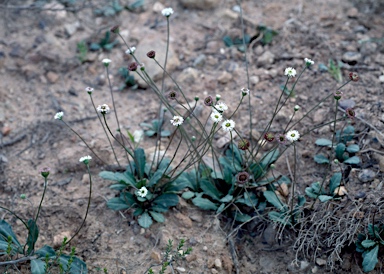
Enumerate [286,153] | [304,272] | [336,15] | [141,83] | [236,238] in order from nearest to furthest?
[304,272] < [236,238] < [286,153] < [141,83] < [336,15]

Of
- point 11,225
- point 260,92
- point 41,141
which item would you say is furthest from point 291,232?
point 41,141

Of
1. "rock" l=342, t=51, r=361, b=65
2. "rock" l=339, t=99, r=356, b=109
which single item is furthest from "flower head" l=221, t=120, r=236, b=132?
"rock" l=342, t=51, r=361, b=65

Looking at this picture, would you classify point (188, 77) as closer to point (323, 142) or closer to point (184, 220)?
point (323, 142)

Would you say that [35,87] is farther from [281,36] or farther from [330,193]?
[330,193]

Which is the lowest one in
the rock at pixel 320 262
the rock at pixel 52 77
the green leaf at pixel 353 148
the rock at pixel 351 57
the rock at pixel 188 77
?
the rock at pixel 320 262

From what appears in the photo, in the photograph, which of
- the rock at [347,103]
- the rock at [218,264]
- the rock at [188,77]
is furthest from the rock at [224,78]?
the rock at [218,264]

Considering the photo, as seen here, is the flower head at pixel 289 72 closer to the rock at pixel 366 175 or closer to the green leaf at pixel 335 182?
the green leaf at pixel 335 182

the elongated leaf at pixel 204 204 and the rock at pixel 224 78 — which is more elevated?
the rock at pixel 224 78
